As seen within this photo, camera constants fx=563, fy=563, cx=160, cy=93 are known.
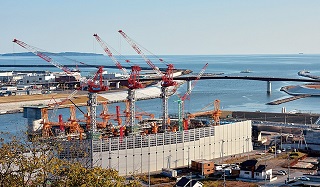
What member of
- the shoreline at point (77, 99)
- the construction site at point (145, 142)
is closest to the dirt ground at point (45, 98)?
the shoreline at point (77, 99)

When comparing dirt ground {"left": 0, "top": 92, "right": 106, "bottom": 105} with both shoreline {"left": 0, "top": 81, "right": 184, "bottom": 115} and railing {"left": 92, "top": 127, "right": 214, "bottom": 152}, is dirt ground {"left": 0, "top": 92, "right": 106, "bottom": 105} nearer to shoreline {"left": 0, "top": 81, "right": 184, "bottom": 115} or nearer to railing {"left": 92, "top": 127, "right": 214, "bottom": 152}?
shoreline {"left": 0, "top": 81, "right": 184, "bottom": 115}

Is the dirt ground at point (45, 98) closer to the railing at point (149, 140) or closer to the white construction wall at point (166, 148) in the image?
the white construction wall at point (166, 148)

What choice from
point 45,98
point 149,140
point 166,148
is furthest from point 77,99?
point 149,140

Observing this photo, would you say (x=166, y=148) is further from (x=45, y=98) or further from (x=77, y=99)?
(x=45, y=98)

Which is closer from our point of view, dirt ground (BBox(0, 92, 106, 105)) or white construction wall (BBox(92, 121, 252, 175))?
white construction wall (BBox(92, 121, 252, 175))

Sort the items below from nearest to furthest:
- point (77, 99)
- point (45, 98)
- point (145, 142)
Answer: point (145, 142) → point (77, 99) → point (45, 98)

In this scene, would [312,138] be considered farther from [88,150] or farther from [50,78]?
[50,78]

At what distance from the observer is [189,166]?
18062mm

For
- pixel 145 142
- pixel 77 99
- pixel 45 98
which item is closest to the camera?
pixel 145 142

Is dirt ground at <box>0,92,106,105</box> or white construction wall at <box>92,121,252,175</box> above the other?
dirt ground at <box>0,92,106,105</box>

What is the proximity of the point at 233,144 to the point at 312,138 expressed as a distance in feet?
10.7

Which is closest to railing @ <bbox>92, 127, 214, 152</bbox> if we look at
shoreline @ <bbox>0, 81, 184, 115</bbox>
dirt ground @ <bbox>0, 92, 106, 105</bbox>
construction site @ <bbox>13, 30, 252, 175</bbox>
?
construction site @ <bbox>13, 30, 252, 175</bbox>

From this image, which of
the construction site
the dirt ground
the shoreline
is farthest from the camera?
the dirt ground

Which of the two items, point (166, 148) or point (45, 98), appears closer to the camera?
point (166, 148)
